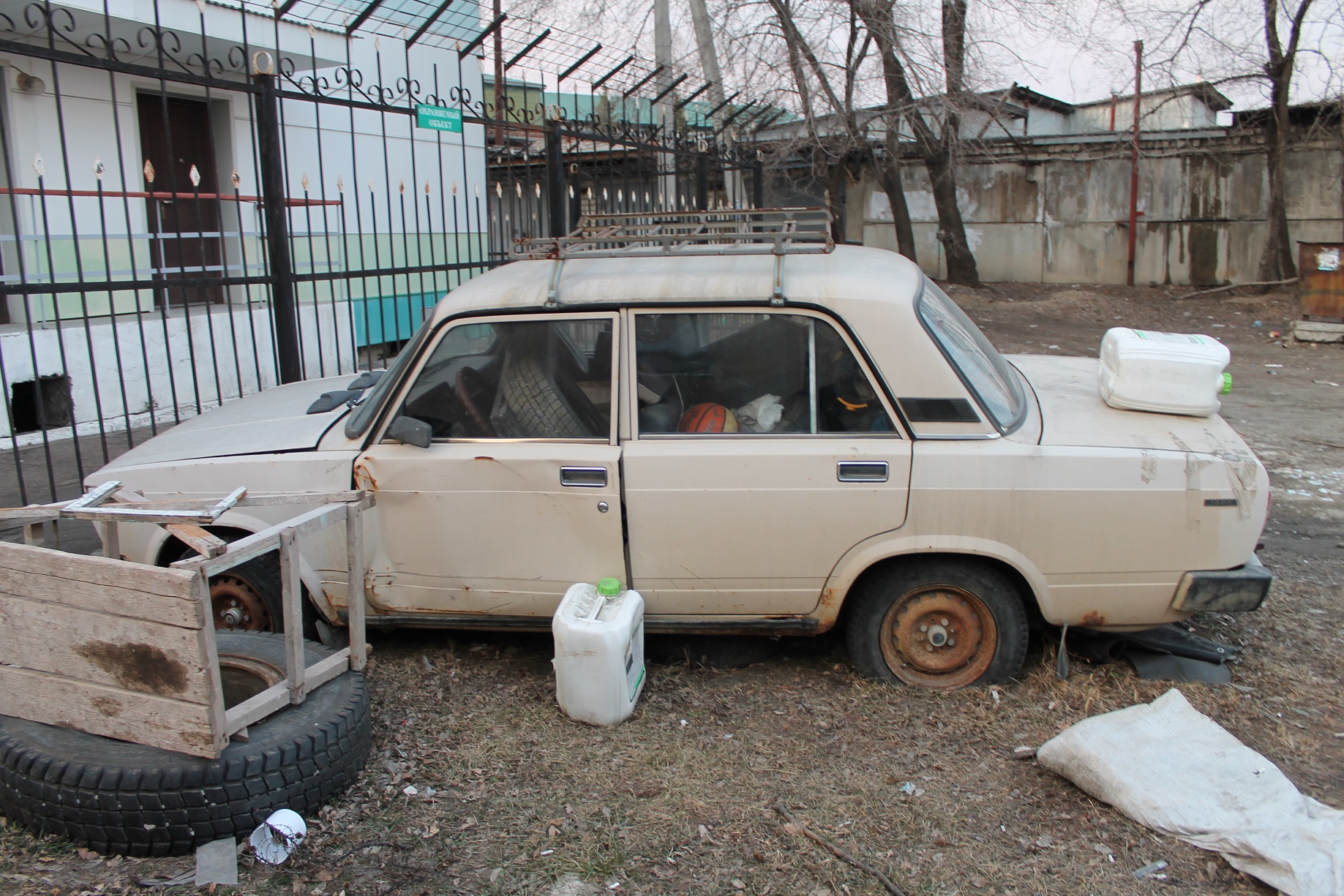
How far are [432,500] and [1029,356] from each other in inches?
126

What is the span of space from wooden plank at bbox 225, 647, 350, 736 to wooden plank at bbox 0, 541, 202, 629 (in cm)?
36

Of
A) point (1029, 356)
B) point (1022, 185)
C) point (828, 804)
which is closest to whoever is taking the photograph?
point (828, 804)

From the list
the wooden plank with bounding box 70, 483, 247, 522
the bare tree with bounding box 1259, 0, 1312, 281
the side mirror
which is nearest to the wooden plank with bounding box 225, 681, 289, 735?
the wooden plank with bounding box 70, 483, 247, 522

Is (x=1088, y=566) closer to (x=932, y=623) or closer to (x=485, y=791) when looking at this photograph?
(x=932, y=623)

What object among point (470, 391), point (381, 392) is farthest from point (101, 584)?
point (470, 391)

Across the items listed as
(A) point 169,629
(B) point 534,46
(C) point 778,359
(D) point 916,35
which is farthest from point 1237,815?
(D) point 916,35

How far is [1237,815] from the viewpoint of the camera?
2.84 meters

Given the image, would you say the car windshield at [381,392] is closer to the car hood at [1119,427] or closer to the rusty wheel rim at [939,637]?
the rusty wheel rim at [939,637]

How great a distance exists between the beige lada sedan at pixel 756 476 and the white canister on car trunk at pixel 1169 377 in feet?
0.21

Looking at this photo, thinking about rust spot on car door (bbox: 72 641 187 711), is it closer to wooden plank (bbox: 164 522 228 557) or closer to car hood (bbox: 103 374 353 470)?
wooden plank (bbox: 164 522 228 557)

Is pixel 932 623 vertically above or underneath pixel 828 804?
above

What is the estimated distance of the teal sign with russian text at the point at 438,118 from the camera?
21.3 ft

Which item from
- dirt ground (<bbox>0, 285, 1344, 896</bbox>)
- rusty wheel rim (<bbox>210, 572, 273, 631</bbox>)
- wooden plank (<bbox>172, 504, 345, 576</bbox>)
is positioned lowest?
dirt ground (<bbox>0, 285, 1344, 896</bbox>)

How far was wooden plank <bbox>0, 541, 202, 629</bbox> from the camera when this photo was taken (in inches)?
109
